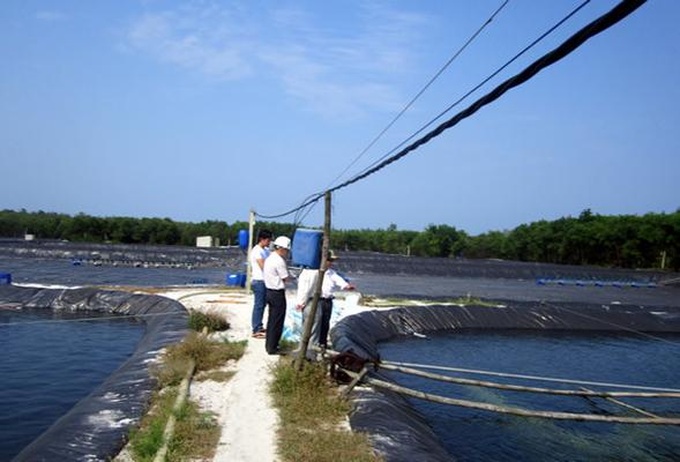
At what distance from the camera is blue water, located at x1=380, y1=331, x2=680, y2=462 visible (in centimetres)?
679

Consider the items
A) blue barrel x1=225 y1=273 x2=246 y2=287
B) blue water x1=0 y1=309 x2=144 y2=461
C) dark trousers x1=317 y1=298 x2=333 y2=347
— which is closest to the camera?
blue water x1=0 y1=309 x2=144 y2=461

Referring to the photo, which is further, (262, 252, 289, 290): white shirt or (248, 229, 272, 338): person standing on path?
(248, 229, 272, 338): person standing on path

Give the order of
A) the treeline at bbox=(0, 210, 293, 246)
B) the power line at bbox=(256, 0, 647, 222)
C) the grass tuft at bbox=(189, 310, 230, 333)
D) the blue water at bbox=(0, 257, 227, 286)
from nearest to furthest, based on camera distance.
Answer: the power line at bbox=(256, 0, 647, 222) < the grass tuft at bbox=(189, 310, 230, 333) < the blue water at bbox=(0, 257, 227, 286) < the treeline at bbox=(0, 210, 293, 246)

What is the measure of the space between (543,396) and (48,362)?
25.5ft

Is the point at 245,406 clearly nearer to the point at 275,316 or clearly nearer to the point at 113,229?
the point at 275,316

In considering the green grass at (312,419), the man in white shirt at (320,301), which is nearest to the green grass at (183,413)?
the green grass at (312,419)

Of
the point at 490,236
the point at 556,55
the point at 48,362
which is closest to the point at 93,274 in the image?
the point at 48,362

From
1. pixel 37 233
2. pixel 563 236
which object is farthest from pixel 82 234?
pixel 563 236

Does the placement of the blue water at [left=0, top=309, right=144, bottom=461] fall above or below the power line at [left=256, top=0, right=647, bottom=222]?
below

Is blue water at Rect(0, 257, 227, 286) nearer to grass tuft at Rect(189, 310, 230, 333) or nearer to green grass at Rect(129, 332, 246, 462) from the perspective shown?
grass tuft at Rect(189, 310, 230, 333)

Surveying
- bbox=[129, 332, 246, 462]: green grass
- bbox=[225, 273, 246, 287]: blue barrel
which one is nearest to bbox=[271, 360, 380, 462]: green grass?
bbox=[129, 332, 246, 462]: green grass

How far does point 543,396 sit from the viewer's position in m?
8.94

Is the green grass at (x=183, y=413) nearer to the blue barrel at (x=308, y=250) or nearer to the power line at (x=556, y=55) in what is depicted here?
the blue barrel at (x=308, y=250)

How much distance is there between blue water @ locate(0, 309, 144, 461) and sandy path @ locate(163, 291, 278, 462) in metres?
1.87
